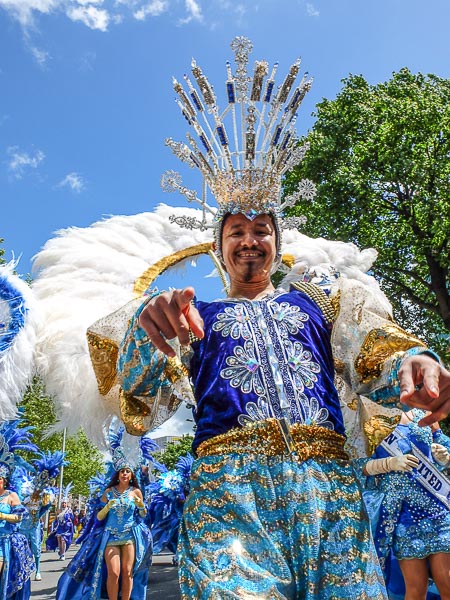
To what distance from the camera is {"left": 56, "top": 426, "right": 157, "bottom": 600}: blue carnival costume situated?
706cm

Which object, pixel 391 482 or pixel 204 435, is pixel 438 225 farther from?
pixel 204 435

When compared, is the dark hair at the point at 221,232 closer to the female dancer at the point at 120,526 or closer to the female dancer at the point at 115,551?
the female dancer at the point at 115,551

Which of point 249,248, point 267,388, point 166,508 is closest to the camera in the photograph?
point 267,388

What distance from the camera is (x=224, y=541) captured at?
1.90m

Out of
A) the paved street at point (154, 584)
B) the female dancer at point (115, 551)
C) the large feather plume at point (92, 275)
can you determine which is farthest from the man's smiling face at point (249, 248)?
the paved street at point (154, 584)

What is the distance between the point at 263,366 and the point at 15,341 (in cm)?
202

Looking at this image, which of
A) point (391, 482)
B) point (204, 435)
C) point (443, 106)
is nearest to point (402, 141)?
point (443, 106)

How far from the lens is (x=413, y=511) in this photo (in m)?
4.52

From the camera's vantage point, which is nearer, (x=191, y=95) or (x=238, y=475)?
(x=238, y=475)

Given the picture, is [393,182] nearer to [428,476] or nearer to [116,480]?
[116,480]

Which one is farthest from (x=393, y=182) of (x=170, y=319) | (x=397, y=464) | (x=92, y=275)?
(x=170, y=319)

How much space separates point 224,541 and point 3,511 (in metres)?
6.59

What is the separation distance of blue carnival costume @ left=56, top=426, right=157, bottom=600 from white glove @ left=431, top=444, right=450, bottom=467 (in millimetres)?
3445

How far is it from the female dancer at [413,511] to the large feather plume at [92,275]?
1365 mm
